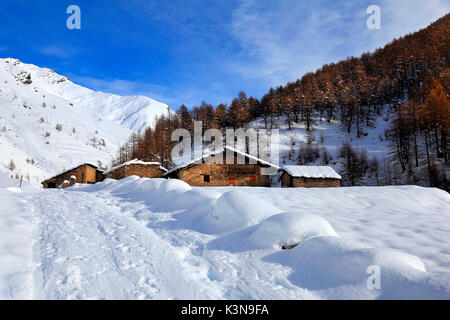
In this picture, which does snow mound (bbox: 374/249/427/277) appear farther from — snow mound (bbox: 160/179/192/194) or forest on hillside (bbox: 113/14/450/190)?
forest on hillside (bbox: 113/14/450/190)

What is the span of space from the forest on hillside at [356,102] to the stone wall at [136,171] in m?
13.8

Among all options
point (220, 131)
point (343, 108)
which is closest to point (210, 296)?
point (220, 131)

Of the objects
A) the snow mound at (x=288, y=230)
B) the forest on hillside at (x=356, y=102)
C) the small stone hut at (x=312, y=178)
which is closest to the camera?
the snow mound at (x=288, y=230)

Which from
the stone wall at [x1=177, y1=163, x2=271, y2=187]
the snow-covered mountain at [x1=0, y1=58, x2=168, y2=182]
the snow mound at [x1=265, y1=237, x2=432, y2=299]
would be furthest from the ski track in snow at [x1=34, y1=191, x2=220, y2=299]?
the snow-covered mountain at [x1=0, y1=58, x2=168, y2=182]

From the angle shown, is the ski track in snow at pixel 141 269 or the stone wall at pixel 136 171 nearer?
the ski track in snow at pixel 141 269

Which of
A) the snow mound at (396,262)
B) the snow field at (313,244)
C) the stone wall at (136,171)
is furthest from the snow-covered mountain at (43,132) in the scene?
the snow mound at (396,262)

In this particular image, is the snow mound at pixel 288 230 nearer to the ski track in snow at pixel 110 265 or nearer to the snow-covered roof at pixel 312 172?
the ski track in snow at pixel 110 265

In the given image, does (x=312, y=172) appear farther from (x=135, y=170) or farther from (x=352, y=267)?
(x=352, y=267)

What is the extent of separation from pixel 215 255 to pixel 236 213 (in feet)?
5.80

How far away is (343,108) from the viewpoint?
61.6 m

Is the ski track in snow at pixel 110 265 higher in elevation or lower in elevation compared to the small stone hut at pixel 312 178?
lower

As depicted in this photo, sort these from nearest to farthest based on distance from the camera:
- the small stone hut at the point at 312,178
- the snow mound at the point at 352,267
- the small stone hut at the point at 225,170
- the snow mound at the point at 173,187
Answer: the snow mound at the point at 352,267
the snow mound at the point at 173,187
the small stone hut at the point at 225,170
the small stone hut at the point at 312,178

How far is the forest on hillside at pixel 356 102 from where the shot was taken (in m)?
45.5
